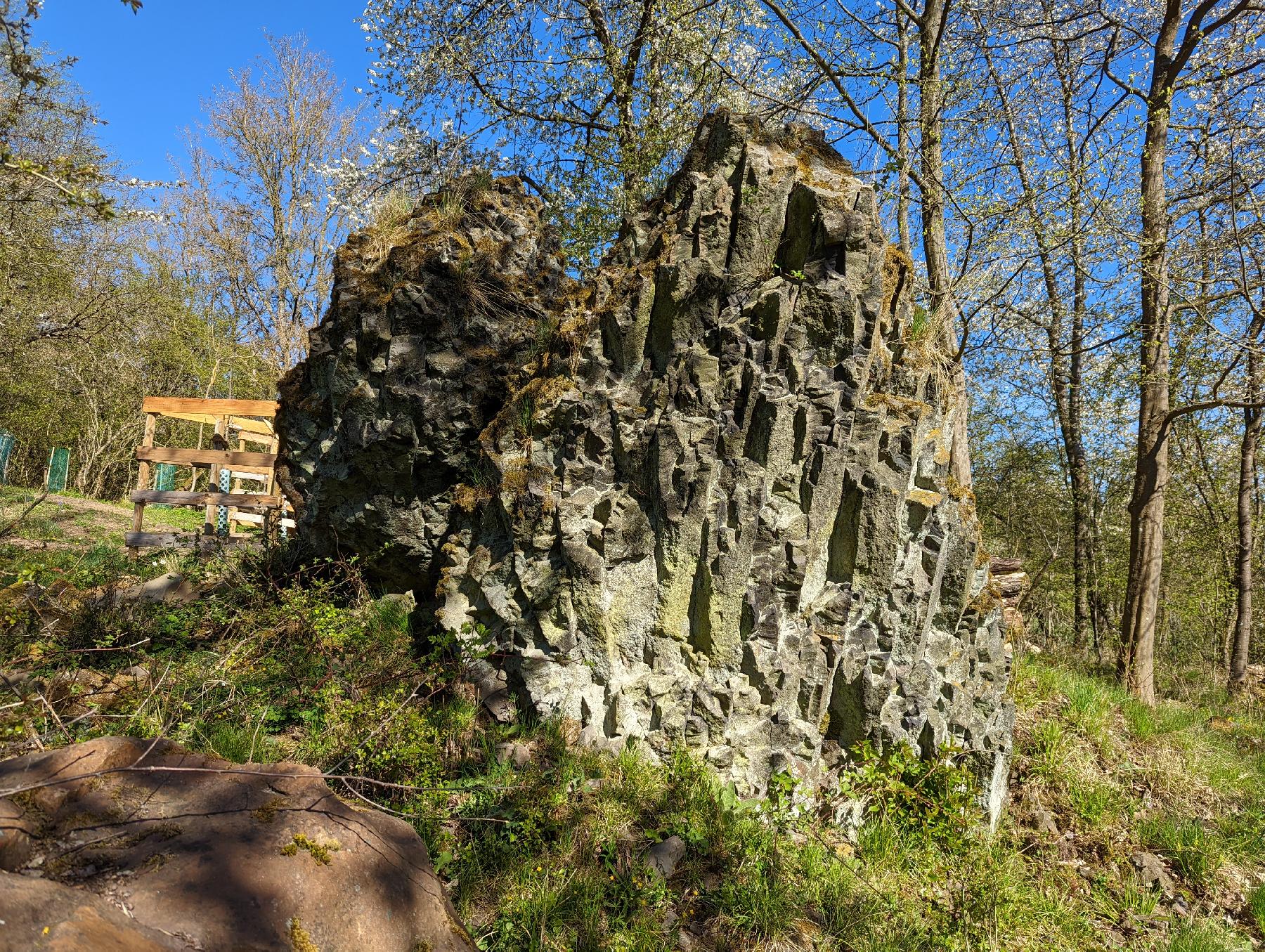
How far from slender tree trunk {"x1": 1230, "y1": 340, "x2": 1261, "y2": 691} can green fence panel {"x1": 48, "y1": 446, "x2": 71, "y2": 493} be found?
85.3 ft

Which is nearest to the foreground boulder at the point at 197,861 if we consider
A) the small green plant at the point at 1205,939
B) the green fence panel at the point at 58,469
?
the small green plant at the point at 1205,939

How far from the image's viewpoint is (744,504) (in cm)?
470

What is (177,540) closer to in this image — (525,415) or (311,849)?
(525,415)

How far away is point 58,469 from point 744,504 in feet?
73.0

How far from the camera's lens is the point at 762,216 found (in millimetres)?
5000

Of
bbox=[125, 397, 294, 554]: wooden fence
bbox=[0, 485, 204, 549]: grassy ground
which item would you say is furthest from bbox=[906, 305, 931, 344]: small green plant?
bbox=[0, 485, 204, 549]: grassy ground

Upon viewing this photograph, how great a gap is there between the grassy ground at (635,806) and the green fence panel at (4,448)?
54.6 feet

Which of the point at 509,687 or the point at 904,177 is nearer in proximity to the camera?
the point at 509,687

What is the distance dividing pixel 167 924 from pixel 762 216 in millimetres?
5008

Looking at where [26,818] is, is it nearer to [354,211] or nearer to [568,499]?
[568,499]

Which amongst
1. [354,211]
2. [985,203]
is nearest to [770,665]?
[985,203]

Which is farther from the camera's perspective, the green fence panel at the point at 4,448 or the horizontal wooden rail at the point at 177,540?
the green fence panel at the point at 4,448

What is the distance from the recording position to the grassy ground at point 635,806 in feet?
11.2

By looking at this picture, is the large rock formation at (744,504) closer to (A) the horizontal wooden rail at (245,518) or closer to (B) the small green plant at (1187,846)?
(B) the small green plant at (1187,846)
